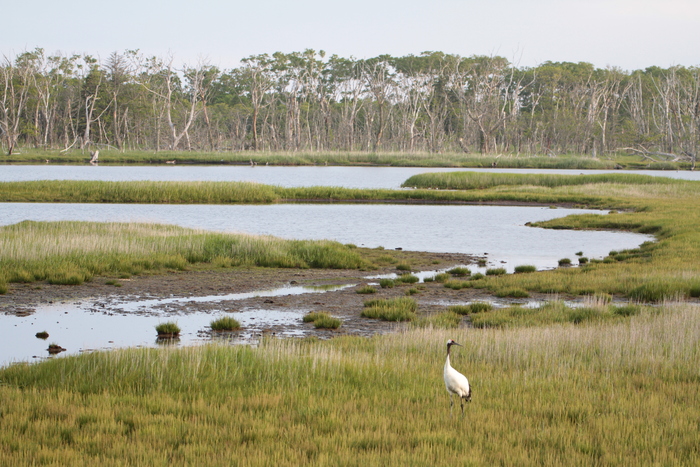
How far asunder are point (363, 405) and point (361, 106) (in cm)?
13076

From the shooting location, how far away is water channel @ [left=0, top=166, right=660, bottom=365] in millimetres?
14742

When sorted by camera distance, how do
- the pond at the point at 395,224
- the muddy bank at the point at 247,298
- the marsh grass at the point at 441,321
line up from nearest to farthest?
the marsh grass at the point at 441,321 → the muddy bank at the point at 247,298 → the pond at the point at 395,224

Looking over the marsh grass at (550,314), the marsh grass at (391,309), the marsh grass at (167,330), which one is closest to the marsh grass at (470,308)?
the marsh grass at (550,314)

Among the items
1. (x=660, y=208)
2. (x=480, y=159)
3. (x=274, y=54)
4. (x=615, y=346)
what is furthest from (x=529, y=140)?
(x=615, y=346)

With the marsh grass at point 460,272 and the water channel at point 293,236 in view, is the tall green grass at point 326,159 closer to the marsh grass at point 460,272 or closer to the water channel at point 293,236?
the water channel at point 293,236

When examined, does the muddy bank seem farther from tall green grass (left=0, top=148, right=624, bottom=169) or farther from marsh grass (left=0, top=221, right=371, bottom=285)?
tall green grass (left=0, top=148, right=624, bottom=169)

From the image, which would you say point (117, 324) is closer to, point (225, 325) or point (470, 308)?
point (225, 325)

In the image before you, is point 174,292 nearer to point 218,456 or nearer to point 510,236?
point 218,456

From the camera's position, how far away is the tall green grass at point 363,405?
6832mm

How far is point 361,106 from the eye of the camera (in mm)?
136500

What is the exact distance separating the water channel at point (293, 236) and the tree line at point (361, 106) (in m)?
66.8

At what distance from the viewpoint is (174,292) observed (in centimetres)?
1989

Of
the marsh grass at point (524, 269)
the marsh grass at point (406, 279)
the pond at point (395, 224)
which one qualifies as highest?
the marsh grass at point (524, 269)

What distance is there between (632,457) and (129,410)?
5531mm
